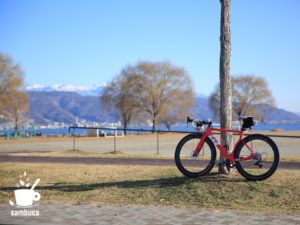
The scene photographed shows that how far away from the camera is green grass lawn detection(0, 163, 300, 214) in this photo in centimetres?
881

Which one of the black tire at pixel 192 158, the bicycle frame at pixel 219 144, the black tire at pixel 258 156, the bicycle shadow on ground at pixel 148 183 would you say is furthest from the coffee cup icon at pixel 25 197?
the black tire at pixel 258 156

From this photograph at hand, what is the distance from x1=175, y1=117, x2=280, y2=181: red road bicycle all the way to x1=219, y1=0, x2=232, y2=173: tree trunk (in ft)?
1.01

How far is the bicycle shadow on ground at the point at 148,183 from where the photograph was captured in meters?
10.0

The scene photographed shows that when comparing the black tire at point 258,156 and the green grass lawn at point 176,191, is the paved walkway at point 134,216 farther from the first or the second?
the black tire at point 258,156

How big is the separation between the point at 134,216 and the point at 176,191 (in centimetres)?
184

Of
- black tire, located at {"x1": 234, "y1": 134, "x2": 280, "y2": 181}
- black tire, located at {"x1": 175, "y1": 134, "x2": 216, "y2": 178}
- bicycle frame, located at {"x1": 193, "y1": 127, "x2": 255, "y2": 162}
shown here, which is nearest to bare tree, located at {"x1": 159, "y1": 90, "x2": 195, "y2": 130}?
black tire, located at {"x1": 175, "y1": 134, "x2": 216, "y2": 178}

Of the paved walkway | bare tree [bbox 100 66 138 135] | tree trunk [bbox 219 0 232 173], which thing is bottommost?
the paved walkway

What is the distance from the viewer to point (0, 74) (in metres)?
66.1

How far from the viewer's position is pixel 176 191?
953 cm

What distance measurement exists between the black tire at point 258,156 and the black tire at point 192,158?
560 mm

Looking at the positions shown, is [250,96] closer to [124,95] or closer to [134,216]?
[124,95]

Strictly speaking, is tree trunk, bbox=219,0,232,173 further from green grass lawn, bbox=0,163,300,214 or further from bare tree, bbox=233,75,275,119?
bare tree, bbox=233,75,275,119

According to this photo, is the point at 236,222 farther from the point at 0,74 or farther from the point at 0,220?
the point at 0,74

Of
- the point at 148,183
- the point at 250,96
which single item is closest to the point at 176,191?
the point at 148,183
